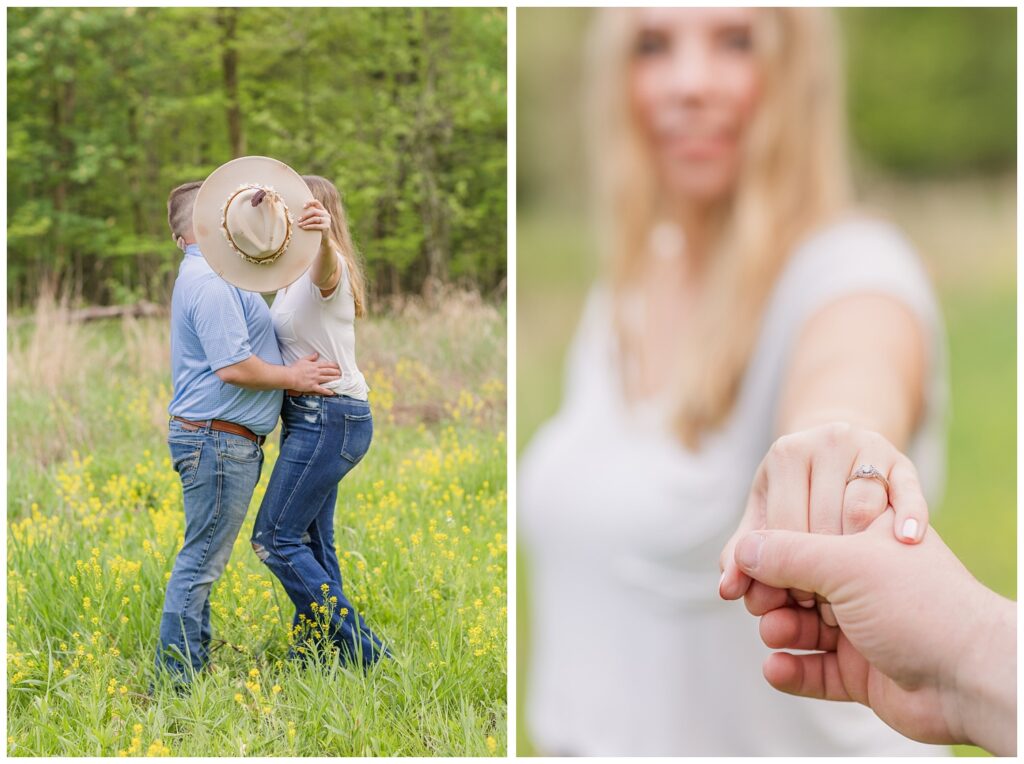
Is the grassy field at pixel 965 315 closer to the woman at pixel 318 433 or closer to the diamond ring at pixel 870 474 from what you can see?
the woman at pixel 318 433

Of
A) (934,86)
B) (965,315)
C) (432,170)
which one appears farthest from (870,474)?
(934,86)

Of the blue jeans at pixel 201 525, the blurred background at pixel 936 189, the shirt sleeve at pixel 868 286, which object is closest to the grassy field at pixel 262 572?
the blue jeans at pixel 201 525

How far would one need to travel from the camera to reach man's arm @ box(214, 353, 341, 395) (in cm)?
160

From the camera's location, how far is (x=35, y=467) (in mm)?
2012

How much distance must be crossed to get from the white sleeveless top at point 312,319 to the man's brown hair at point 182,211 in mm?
218

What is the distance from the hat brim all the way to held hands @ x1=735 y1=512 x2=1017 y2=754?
959mm

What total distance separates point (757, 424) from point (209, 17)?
175 cm

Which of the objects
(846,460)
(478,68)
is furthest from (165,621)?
(478,68)

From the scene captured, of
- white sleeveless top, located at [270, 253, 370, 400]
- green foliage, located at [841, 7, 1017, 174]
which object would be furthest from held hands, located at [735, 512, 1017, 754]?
green foliage, located at [841, 7, 1017, 174]

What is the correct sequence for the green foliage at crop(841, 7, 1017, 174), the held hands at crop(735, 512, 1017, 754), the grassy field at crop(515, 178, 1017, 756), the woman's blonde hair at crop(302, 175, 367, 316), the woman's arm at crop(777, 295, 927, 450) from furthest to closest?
the grassy field at crop(515, 178, 1017, 756)
the green foliage at crop(841, 7, 1017, 174)
the woman's blonde hair at crop(302, 175, 367, 316)
the woman's arm at crop(777, 295, 927, 450)
the held hands at crop(735, 512, 1017, 754)

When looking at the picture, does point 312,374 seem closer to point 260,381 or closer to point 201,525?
point 260,381

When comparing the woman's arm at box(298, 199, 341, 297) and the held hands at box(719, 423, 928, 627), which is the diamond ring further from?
the woman's arm at box(298, 199, 341, 297)

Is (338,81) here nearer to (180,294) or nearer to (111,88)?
(111,88)

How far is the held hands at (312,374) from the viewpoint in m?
1.64
